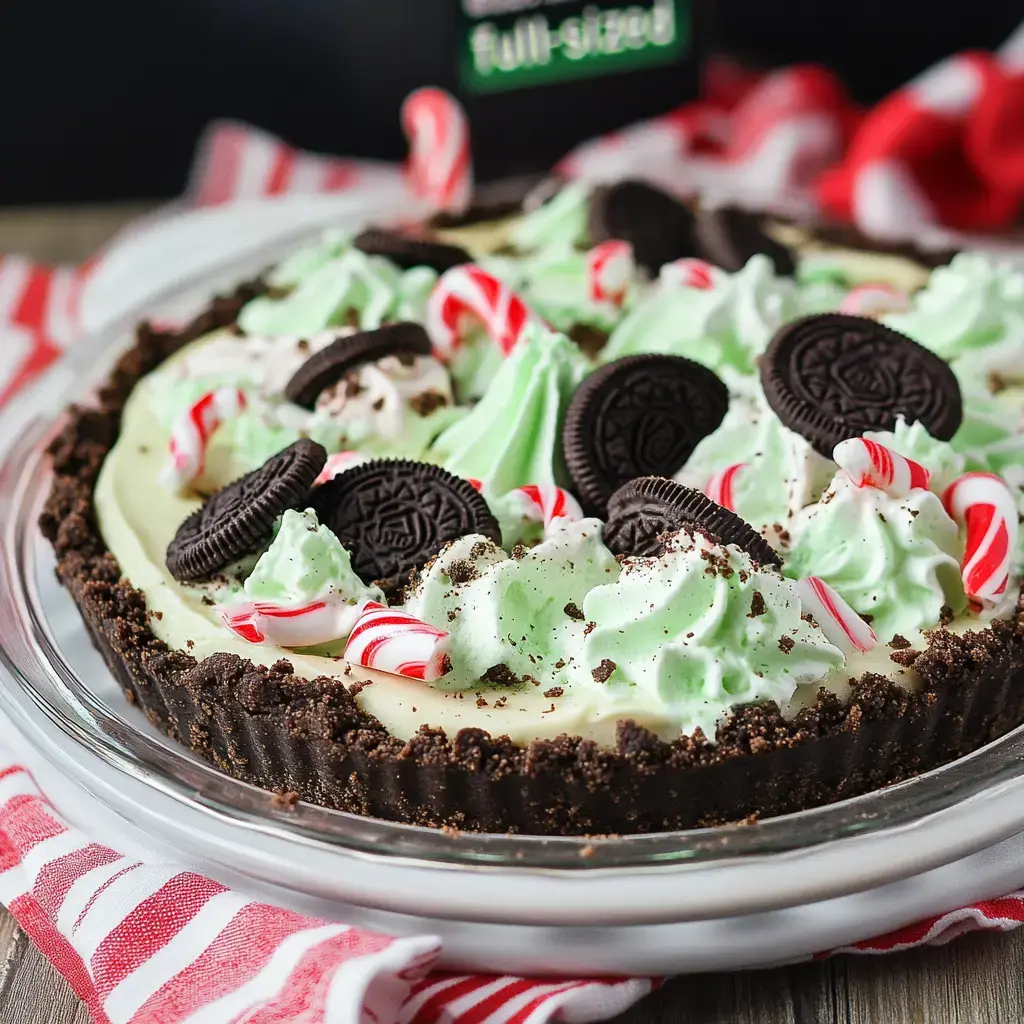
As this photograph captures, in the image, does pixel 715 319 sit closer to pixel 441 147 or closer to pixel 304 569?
pixel 304 569

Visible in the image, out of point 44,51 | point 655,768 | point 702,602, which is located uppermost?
point 44,51

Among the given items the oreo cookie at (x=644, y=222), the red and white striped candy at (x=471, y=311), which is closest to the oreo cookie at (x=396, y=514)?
the red and white striped candy at (x=471, y=311)

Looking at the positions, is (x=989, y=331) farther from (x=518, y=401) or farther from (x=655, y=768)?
(x=655, y=768)

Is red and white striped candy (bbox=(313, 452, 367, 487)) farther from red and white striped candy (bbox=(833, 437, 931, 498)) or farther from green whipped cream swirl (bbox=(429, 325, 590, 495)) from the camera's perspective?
red and white striped candy (bbox=(833, 437, 931, 498))

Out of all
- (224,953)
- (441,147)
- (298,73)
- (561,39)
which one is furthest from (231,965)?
(298,73)

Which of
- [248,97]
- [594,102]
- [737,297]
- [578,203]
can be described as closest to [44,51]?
[248,97]
